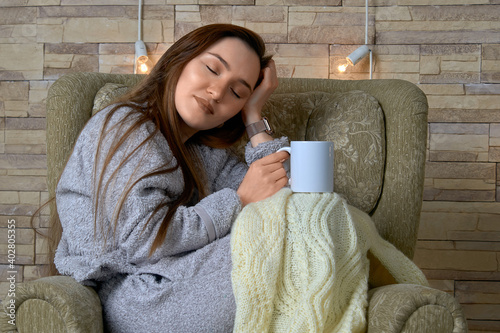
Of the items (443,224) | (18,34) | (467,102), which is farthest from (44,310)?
(467,102)

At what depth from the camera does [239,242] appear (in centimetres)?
105

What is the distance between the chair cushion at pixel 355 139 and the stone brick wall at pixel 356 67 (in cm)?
49

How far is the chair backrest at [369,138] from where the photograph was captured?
1484 mm

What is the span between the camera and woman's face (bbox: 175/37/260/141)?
137 cm

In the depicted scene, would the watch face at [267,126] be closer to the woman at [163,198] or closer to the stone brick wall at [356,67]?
the woman at [163,198]

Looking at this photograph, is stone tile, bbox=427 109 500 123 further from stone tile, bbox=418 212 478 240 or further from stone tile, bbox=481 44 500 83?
stone tile, bbox=418 212 478 240

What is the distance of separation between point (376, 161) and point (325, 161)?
1.38 ft

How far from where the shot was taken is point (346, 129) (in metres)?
1.53

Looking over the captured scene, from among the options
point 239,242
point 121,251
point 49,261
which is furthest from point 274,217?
point 49,261

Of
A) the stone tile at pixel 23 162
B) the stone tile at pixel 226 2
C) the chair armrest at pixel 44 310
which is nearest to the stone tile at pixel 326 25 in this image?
the stone tile at pixel 226 2

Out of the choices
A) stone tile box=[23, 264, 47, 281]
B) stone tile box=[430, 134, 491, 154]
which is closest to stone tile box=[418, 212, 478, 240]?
stone tile box=[430, 134, 491, 154]

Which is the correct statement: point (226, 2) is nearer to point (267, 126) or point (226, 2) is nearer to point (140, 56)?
point (140, 56)

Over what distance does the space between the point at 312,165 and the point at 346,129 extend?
1.44 ft

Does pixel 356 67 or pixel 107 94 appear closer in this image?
pixel 107 94
